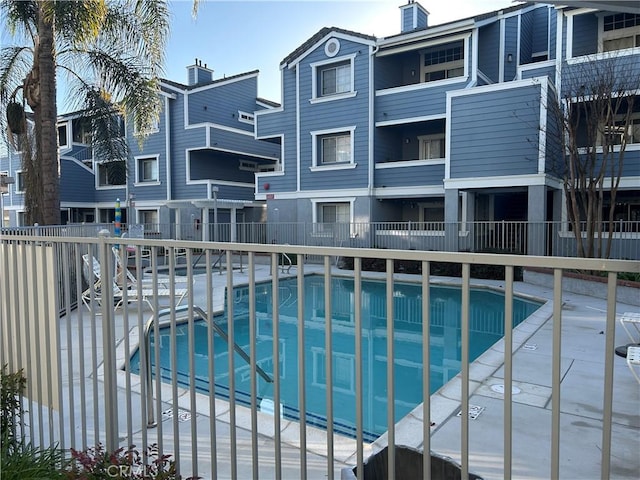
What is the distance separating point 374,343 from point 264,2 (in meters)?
6.47

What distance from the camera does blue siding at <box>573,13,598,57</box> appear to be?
14.4 metres

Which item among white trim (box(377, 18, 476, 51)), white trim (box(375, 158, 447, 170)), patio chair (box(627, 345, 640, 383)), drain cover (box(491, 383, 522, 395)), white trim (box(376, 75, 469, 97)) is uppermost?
white trim (box(377, 18, 476, 51))

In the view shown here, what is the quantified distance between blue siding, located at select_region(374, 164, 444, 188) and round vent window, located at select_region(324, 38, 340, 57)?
16.9 ft

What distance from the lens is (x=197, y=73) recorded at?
83.1 ft

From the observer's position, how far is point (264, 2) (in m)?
8.59

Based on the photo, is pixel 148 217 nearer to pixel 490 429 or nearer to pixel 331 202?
pixel 331 202

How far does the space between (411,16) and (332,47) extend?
3.83 m

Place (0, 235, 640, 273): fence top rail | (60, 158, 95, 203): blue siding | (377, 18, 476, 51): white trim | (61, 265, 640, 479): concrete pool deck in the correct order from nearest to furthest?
(0, 235, 640, 273): fence top rail < (61, 265, 640, 479): concrete pool deck < (377, 18, 476, 51): white trim < (60, 158, 95, 203): blue siding

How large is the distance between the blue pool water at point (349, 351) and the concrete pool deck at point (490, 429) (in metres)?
0.74

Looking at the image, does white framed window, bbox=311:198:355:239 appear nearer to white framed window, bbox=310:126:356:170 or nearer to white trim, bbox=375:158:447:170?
white framed window, bbox=310:126:356:170

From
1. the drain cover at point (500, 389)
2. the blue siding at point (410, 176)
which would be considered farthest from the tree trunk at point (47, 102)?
the blue siding at point (410, 176)

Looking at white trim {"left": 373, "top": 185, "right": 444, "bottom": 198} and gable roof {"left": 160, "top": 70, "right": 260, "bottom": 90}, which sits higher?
gable roof {"left": 160, "top": 70, "right": 260, "bottom": 90}

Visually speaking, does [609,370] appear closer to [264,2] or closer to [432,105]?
[264,2]

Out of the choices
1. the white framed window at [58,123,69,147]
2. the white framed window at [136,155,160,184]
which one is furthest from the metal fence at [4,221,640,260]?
the white framed window at [58,123,69,147]
